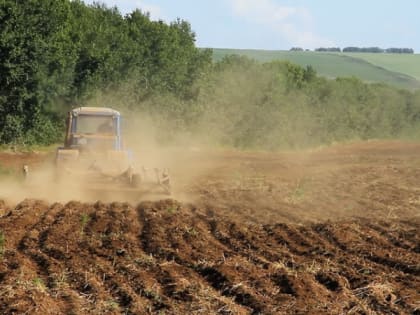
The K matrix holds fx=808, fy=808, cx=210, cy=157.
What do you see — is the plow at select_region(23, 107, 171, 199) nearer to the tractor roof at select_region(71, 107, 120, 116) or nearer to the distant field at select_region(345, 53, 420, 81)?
the tractor roof at select_region(71, 107, 120, 116)

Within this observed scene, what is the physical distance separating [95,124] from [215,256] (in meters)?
11.0

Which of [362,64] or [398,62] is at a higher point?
[398,62]

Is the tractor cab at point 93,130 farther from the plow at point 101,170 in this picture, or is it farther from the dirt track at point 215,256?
the dirt track at point 215,256

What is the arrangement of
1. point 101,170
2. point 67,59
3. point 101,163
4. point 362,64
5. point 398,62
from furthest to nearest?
point 398,62 → point 362,64 → point 67,59 → point 101,163 → point 101,170

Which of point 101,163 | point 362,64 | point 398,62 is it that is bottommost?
point 362,64

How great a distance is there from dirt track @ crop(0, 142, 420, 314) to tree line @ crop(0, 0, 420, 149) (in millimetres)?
12378

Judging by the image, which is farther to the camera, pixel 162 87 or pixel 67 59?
pixel 162 87

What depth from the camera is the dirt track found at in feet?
29.8

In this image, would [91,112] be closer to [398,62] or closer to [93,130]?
[93,130]

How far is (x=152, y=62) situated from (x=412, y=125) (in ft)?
135

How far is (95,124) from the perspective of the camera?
73.3ft

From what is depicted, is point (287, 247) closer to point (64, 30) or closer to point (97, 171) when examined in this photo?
point (97, 171)

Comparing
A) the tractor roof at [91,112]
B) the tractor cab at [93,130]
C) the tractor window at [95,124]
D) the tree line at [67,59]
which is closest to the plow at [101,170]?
the tractor cab at [93,130]

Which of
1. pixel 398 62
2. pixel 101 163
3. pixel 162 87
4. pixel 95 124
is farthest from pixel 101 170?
pixel 398 62
